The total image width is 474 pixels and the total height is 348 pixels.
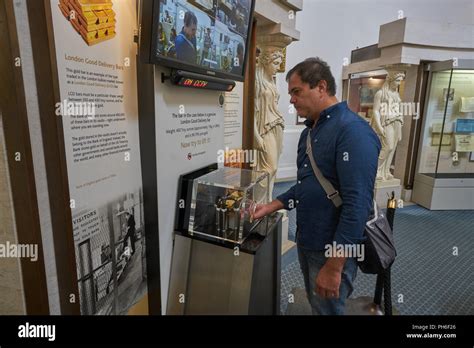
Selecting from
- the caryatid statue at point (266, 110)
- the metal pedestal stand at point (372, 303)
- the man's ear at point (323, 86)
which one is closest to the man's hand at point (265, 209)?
the man's ear at point (323, 86)

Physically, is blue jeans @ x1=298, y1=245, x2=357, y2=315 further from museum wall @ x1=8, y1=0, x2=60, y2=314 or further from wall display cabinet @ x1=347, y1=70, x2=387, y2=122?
wall display cabinet @ x1=347, y1=70, x2=387, y2=122

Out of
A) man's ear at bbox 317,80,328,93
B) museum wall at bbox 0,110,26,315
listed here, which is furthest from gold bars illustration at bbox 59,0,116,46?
man's ear at bbox 317,80,328,93

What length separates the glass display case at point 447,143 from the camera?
4.45 m

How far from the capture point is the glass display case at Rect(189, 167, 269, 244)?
56.0 inches

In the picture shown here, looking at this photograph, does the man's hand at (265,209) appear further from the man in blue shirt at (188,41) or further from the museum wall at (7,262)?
the museum wall at (7,262)

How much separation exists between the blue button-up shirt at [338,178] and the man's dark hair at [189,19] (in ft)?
2.44

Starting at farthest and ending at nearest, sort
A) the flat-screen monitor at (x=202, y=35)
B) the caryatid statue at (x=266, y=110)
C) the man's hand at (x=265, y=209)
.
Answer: the caryatid statue at (x=266, y=110) → the man's hand at (x=265, y=209) → the flat-screen monitor at (x=202, y=35)

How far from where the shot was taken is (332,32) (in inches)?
241

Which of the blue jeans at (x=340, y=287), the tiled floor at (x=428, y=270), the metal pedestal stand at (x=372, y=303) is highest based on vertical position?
the blue jeans at (x=340, y=287)

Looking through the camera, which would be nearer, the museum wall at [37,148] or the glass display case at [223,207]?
the museum wall at [37,148]

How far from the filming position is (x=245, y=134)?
2787mm
